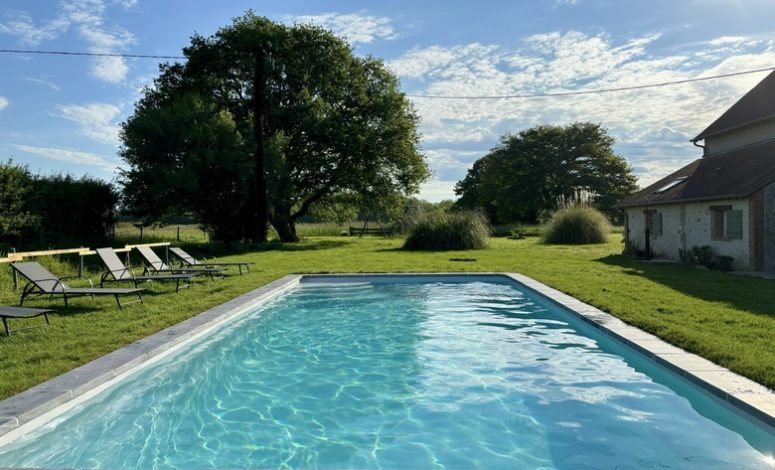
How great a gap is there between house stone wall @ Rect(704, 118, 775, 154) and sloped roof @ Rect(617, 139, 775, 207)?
28 centimetres

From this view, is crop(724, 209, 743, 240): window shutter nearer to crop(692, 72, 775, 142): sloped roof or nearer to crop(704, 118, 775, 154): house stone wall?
crop(704, 118, 775, 154): house stone wall

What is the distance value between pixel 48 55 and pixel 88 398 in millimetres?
17285

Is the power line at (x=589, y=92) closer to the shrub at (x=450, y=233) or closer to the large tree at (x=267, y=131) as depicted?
the large tree at (x=267, y=131)

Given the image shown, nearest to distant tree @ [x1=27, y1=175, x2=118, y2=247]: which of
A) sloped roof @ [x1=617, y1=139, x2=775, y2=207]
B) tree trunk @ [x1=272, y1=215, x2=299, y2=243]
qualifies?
tree trunk @ [x1=272, y1=215, x2=299, y2=243]

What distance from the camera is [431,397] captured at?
4.91m

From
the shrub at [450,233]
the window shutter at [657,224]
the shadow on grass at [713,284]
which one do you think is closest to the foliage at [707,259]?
the shadow on grass at [713,284]

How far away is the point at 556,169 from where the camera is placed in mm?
48250

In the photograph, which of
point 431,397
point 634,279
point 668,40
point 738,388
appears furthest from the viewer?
point 668,40

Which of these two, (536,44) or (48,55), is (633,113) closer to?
(536,44)

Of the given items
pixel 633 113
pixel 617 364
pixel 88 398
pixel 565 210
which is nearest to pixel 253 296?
pixel 88 398

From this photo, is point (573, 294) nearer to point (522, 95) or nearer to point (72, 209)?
point (522, 95)

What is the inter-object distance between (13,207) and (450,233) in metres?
14.8

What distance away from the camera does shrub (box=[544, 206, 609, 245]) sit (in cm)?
2412

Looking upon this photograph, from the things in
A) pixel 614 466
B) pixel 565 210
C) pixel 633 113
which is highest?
pixel 633 113
